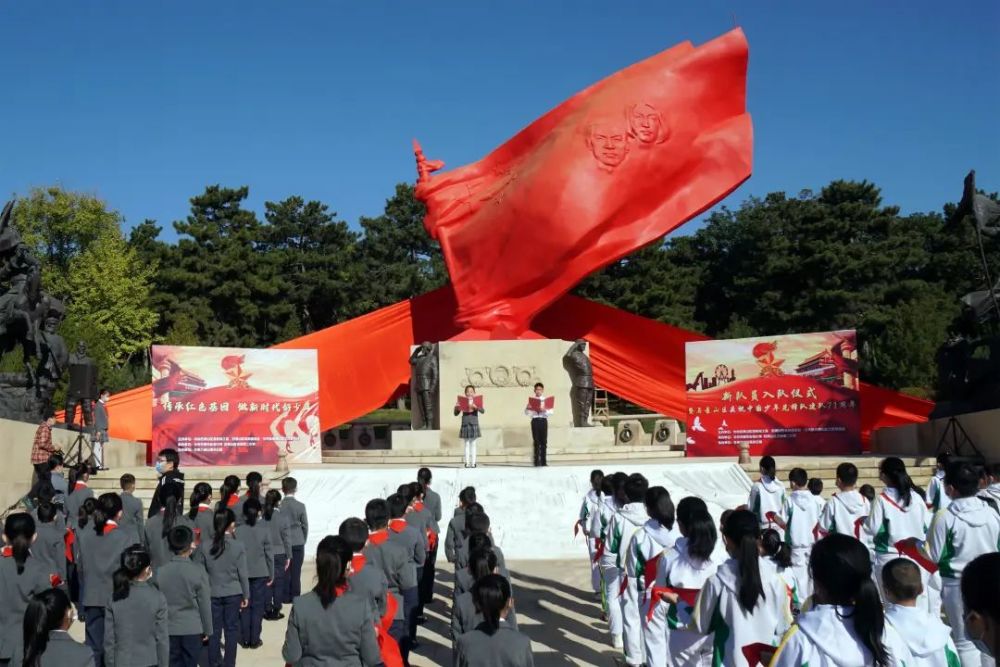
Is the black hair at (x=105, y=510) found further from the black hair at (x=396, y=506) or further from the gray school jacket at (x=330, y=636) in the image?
the gray school jacket at (x=330, y=636)

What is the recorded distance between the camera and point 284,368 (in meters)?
15.3

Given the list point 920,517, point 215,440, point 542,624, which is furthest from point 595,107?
point 920,517

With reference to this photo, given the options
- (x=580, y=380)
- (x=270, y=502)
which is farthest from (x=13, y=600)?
(x=580, y=380)

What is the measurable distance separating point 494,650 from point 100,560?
314cm

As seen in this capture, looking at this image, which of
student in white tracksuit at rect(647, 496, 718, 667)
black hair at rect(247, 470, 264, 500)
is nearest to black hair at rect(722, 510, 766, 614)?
student in white tracksuit at rect(647, 496, 718, 667)

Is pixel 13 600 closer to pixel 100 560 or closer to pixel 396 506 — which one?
pixel 100 560

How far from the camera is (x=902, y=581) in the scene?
8.54ft

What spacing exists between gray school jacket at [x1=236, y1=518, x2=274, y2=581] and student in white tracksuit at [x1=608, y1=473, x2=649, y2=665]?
89.8 inches

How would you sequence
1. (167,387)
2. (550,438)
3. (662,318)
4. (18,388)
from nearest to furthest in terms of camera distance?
(18,388) < (167,387) < (550,438) < (662,318)

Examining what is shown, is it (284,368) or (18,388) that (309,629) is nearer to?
(18,388)

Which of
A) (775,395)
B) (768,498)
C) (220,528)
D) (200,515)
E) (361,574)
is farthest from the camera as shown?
(775,395)

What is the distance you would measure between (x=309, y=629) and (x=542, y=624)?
4087 millimetres

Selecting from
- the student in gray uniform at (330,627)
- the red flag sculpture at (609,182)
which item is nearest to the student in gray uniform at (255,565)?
the student in gray uniform at (330,627)

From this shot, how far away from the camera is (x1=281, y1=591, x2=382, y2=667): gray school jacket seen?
327 centimetres
